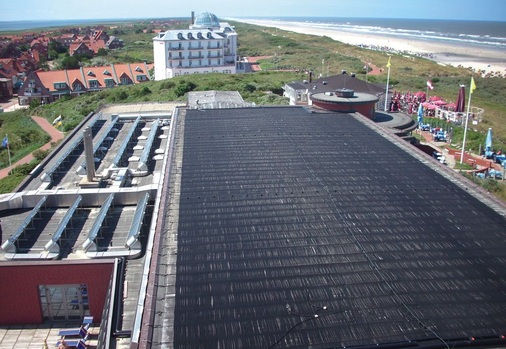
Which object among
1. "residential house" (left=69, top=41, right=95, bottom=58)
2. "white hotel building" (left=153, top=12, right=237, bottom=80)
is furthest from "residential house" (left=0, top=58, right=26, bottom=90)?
"white hotel building" (left=153, top=12, right=237, bottom=80)

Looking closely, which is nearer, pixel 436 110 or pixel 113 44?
pixel 436 110

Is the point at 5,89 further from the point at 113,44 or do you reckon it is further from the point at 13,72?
the point at 113,44

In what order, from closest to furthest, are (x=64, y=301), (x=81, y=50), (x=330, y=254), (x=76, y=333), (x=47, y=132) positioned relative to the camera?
(x=330, y=254) < (x=76, y=333) < (x=64, y=301) < (x=47, y=132) < (x=81, y=50)


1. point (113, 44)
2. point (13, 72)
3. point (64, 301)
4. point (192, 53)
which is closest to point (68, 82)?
point (13, 72)

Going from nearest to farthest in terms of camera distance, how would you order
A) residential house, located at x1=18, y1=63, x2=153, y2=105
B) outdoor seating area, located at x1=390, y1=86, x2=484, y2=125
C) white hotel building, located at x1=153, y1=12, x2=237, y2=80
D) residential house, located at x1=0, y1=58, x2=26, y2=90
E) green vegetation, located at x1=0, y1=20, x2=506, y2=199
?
outdoor seating area, located at x1=390, y1=86, x2=484, y2=125 → green vegetation, located at x1=0, y1=20, x2=506, y2=199 → residential house, located at x1=18, y1=63, x2=153, y2=105 → white hotel building, located at x1=153, y1=12, x2=237, y2=80 → residential house, located at x1=0, y1=58, x2=26, y2=90

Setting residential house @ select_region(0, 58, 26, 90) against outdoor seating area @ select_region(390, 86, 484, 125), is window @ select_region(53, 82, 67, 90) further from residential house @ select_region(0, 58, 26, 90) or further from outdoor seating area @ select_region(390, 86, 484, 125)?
outdoor seating area @ select_region(390, 86, 484, 125)

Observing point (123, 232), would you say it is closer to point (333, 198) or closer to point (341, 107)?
point (333, 198)
